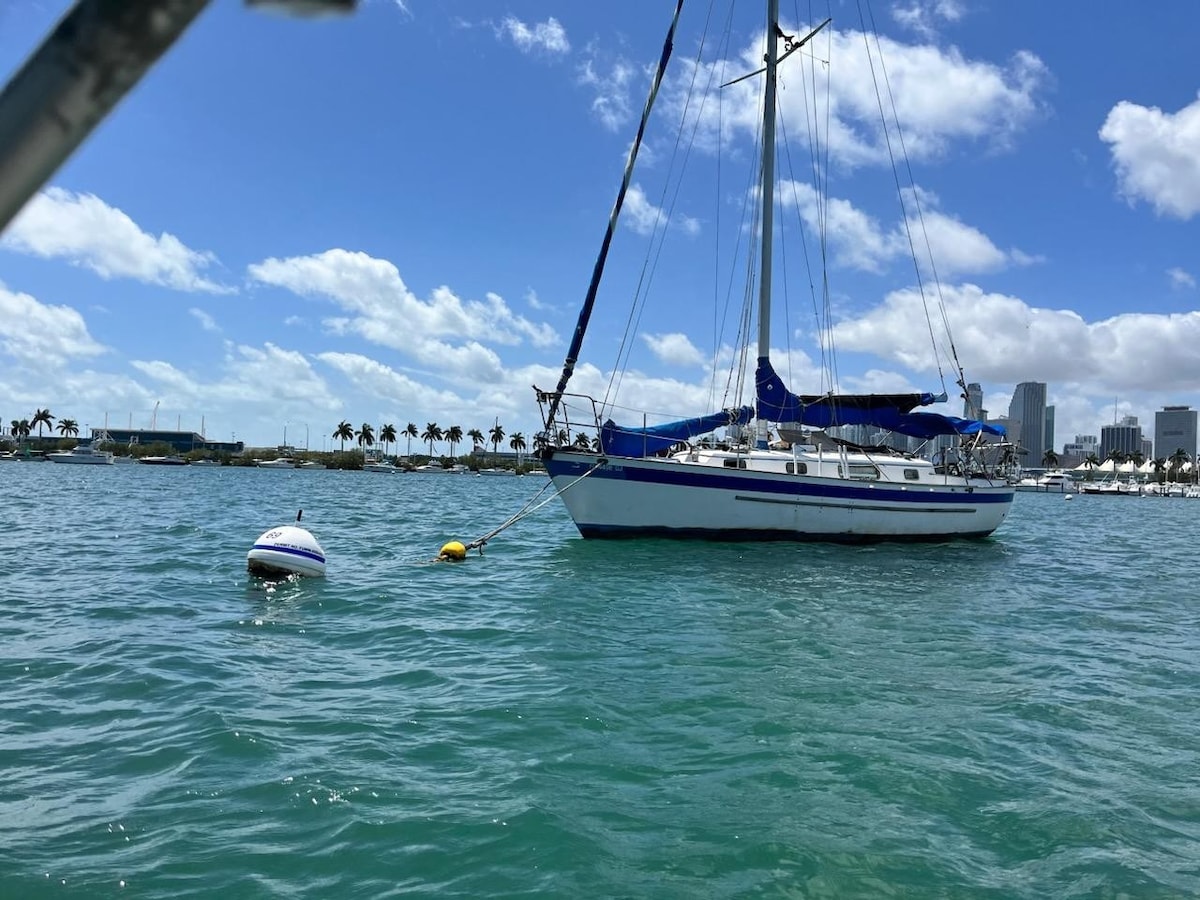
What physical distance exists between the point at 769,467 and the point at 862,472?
147 inches

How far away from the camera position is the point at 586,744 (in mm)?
6961

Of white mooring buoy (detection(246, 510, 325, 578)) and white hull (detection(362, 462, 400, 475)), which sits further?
white hull (detection(362, 462, 400, 475))

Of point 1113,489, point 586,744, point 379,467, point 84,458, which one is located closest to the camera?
point 586,744

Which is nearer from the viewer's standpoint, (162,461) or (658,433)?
(658,433)

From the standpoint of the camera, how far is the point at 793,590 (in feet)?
51.8

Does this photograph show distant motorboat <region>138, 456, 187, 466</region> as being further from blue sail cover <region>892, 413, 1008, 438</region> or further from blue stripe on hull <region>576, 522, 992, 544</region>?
blue sail cover <region>892, 413, 1008, 438</region>

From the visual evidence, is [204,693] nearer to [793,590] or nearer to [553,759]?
[553,759]

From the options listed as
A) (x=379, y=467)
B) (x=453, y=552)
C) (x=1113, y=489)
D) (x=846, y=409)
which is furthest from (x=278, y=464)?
(x=1113, y=489)

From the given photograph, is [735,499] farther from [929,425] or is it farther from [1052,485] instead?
[1052,485]

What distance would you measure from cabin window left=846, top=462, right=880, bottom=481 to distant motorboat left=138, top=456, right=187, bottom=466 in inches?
6718

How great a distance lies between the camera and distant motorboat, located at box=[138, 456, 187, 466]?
16539 centimetres

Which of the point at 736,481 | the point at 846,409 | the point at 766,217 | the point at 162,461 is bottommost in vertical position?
the point at 162,461

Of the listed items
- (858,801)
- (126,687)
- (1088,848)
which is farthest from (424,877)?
(126,687)

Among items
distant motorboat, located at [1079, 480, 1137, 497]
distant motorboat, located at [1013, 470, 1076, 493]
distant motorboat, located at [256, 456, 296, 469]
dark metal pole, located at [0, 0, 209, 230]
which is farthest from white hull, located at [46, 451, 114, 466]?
distant motorboat, located at [1079, 480, 1137, 497]
